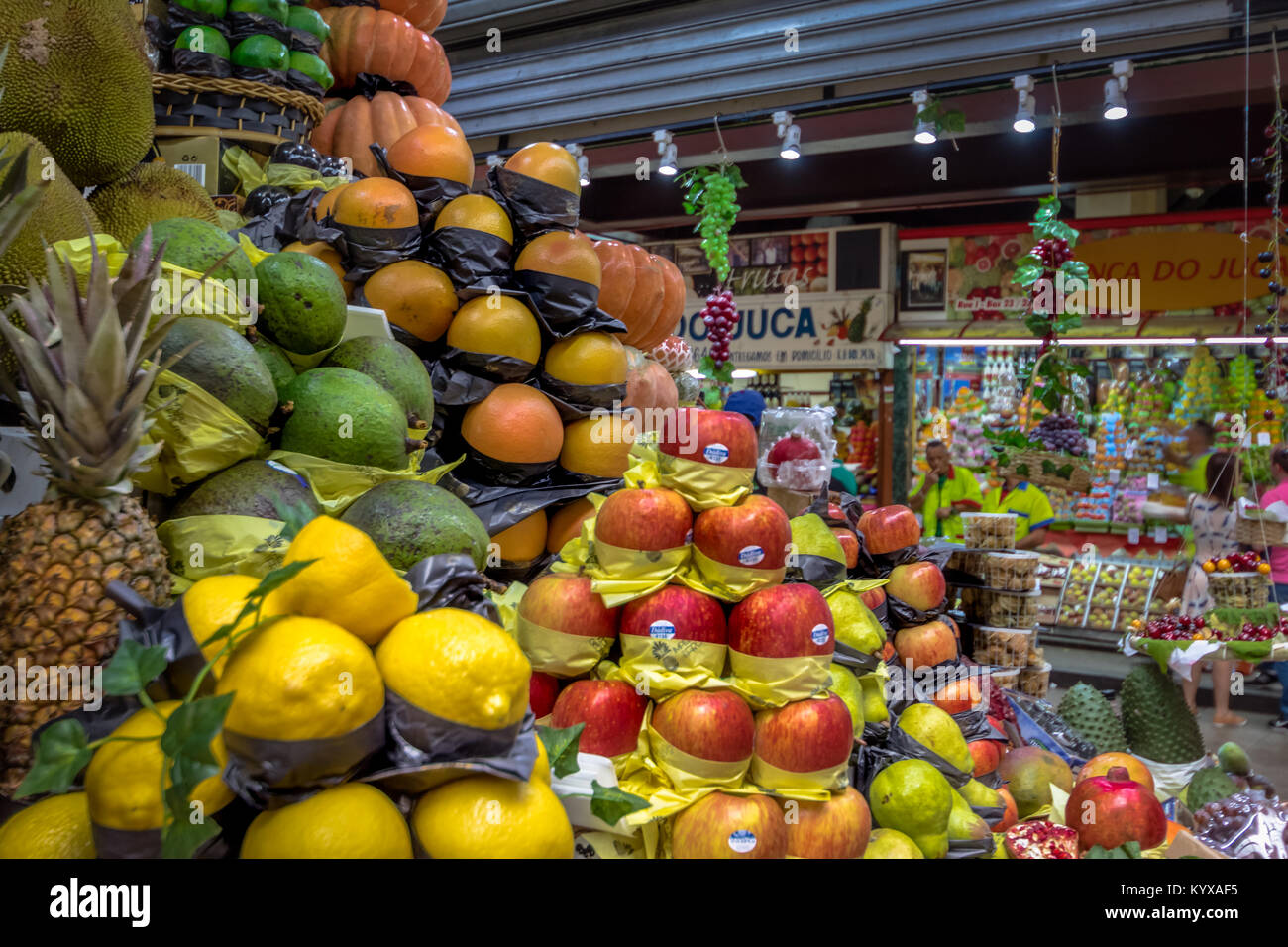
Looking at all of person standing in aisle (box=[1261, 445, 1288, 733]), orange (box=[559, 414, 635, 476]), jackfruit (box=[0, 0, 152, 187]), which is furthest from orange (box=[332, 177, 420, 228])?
person standing in aisle (box=[1261, 445, 1288, 733])

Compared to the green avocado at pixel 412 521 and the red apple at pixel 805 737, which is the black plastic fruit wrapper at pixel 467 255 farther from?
the red apple at pixel 805 737

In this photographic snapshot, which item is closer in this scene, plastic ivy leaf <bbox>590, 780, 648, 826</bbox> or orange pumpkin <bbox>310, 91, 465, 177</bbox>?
plastic ivy leaf <bbox>590, 780, 648, 826</bbox>

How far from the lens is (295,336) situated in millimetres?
1862

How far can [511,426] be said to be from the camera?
2.46m

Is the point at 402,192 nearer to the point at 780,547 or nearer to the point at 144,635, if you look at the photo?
the point at 780,547

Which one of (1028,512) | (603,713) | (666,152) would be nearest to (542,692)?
(603,713)

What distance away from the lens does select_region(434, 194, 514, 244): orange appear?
2.53 meters

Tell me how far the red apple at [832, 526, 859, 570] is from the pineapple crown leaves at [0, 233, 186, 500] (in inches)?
88.3

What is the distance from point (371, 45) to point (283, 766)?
10.6 ft

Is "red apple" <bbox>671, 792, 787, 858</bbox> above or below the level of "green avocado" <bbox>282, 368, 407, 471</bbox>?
below

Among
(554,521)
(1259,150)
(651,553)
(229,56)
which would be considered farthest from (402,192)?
(1259,150)

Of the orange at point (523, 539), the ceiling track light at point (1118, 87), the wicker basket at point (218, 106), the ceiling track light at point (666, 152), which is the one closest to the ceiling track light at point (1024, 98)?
the ceiling track light at point (1118, 87)

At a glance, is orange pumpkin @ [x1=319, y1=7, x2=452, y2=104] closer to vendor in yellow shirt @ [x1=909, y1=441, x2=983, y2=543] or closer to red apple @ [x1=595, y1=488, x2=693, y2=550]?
red apple @ [x1=595, y1=488, x2=693, y2=550]

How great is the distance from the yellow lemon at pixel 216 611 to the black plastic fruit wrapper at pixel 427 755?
0.17m
